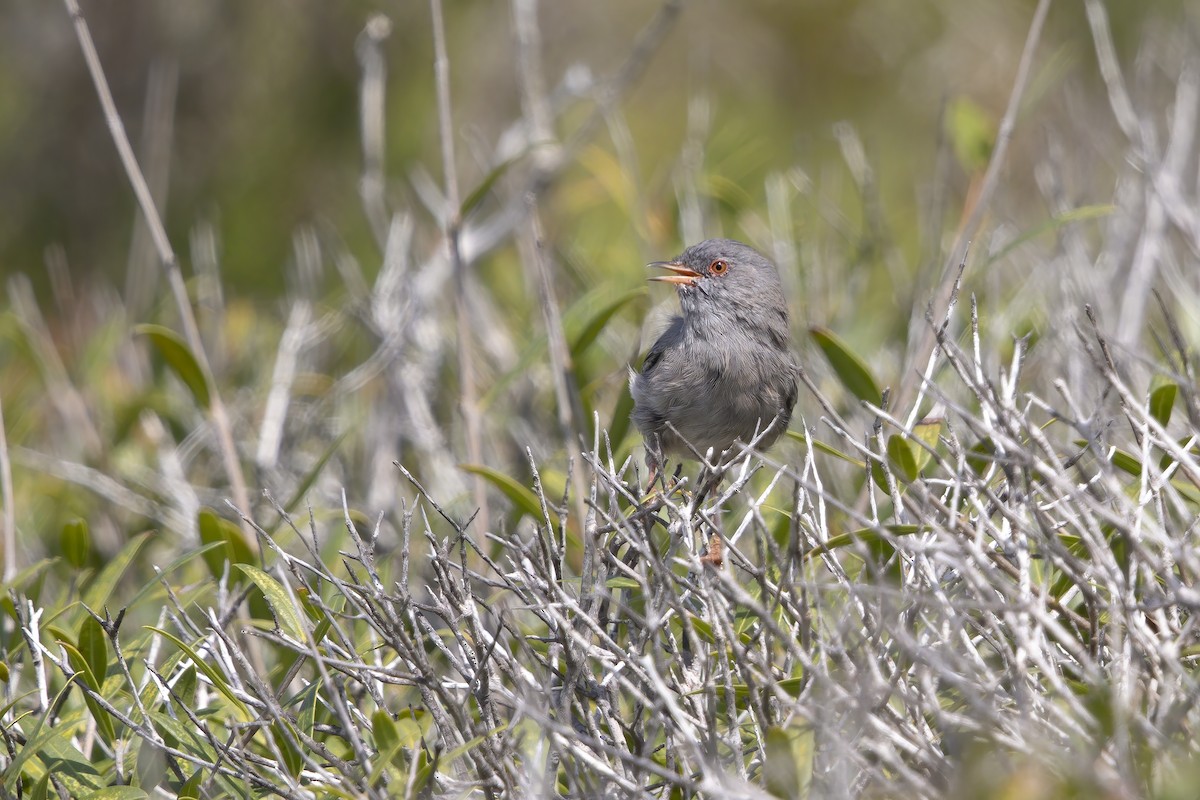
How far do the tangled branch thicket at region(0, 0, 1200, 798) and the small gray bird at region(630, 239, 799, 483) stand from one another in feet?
0.70

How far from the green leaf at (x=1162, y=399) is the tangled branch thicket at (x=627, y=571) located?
12 millimetres

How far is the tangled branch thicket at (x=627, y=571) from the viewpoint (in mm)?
1997

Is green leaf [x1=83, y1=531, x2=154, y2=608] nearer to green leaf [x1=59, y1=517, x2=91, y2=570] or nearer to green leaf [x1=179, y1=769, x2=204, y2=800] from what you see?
green leaf [x1=59, y1=517, x2=91, y2=570]

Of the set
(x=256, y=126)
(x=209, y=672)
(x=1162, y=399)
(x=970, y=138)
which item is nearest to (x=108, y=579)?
(x=209, y=672)

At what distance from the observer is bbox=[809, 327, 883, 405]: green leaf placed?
3234 mm

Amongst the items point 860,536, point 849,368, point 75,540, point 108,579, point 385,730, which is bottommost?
point 75,540

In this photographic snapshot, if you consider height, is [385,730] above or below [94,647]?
above

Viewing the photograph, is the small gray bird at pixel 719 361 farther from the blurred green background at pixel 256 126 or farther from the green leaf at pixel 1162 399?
the blurred green background at pixel 256 126

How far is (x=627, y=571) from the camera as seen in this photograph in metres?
2.23

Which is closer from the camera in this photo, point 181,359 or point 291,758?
point 291,758

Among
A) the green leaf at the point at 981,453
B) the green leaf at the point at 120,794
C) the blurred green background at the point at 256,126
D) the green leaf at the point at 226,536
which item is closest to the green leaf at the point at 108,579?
the green leaf at the point at 226,536

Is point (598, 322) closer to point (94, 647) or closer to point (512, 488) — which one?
point (512, 488)

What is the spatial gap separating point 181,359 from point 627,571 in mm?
1798

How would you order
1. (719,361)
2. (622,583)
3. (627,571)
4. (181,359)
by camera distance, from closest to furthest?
(627,571) → (622,583) → (181,359) → (719,361)
